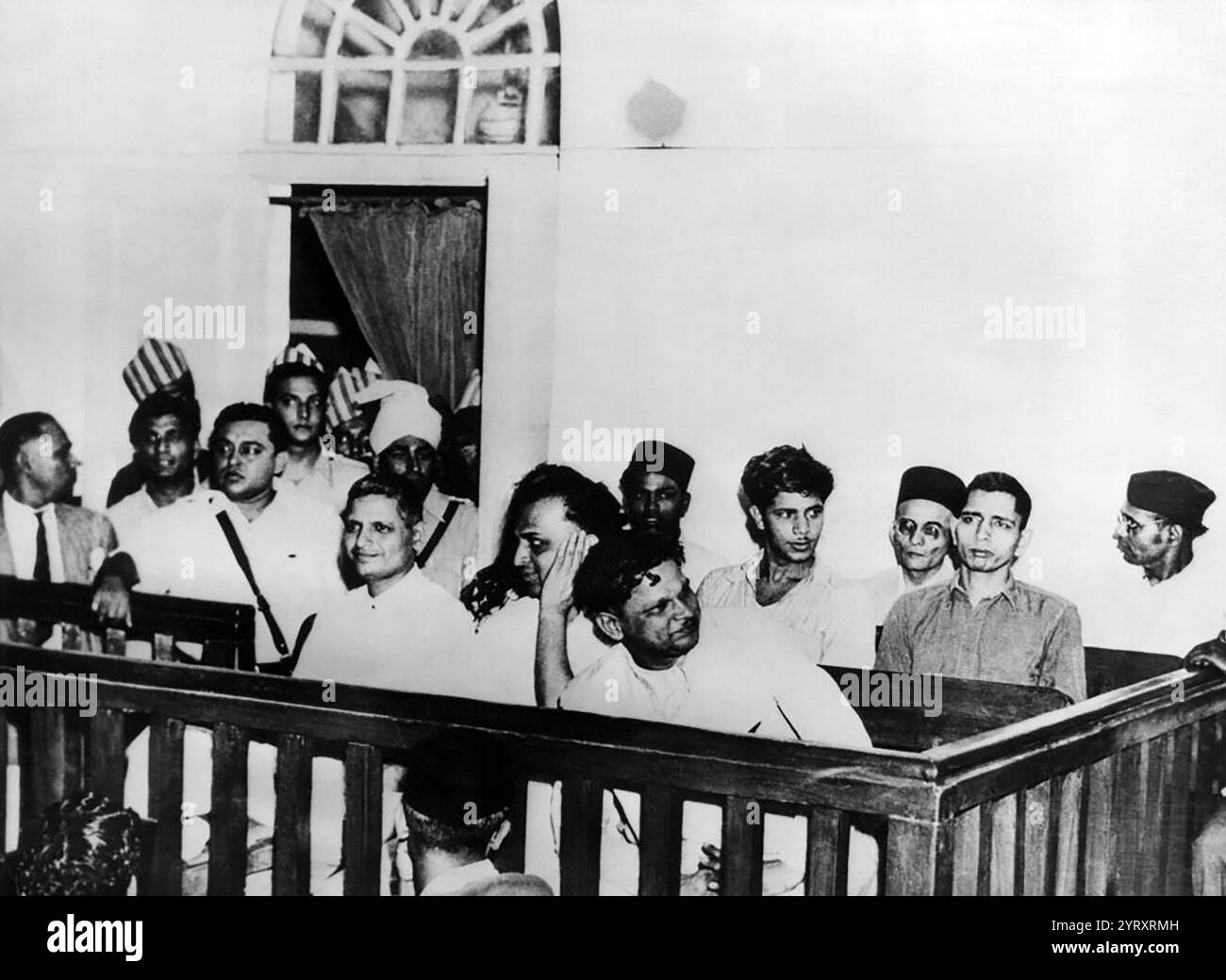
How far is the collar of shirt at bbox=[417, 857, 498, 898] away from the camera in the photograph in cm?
226

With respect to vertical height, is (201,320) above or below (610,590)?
above

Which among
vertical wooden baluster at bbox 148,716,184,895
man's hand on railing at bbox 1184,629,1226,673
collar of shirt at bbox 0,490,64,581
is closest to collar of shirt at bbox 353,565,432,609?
vertical wooden baluster at bbox 148,716,184,895

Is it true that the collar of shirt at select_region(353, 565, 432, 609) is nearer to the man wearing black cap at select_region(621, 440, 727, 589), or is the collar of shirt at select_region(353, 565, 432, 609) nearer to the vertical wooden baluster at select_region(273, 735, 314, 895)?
the vertical wooden baluster at select_region(273, 735, 314, 895)

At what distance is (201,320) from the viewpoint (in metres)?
2.39

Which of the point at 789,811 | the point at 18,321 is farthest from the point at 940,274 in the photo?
the point at 18,321

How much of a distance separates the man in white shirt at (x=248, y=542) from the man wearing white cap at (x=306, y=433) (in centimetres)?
2

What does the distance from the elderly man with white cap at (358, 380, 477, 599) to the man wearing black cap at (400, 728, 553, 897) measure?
0.97ft

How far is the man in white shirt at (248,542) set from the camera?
7.81 ft

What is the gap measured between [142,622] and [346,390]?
0.60 meters

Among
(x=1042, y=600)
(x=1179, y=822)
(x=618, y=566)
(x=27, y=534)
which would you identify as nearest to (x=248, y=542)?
(x=27, y=534)

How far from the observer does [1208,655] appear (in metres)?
2.20

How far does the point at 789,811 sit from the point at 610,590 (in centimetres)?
49

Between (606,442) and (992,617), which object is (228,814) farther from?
(992,617)
